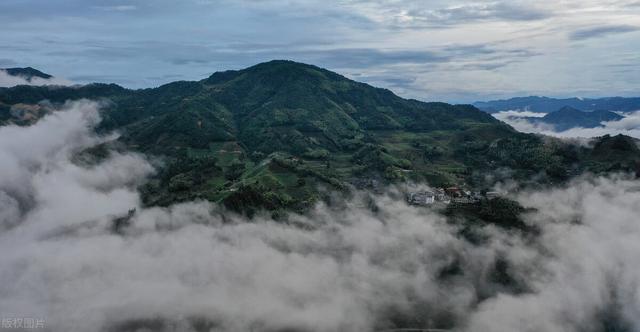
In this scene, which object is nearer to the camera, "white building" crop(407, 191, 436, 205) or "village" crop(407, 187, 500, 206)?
"white building" crop(407, 191, 436, 205)

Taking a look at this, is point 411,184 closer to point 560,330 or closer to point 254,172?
point 254,172

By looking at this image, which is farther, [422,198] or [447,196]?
[447,196]

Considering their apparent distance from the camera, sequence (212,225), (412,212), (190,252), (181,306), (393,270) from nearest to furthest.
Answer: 1. (181,306)
2. (393,270)
3. (190,252)
4. (212,225)
5. (412,212)

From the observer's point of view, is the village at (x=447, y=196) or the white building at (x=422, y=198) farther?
the village at (x=447, y=196)

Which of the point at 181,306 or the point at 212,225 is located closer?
the point at 181,306

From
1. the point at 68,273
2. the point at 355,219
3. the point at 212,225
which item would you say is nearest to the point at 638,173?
the point at 355,219

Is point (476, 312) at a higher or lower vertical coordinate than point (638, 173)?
lower

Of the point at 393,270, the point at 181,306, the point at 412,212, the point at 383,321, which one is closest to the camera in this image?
the point at 383,321
